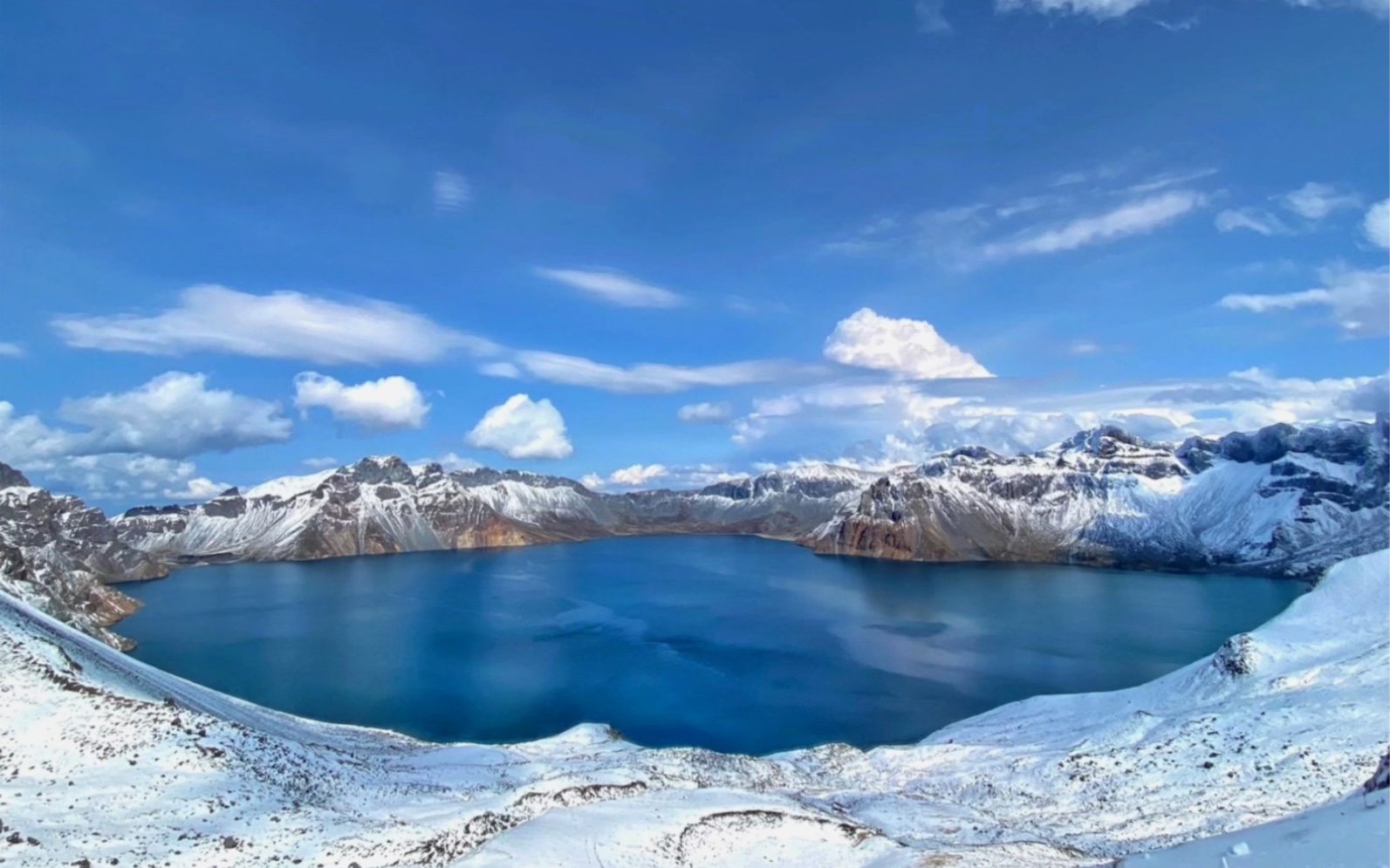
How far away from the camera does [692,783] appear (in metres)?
41.5

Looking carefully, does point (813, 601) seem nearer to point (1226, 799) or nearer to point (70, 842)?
point (1226, 799)

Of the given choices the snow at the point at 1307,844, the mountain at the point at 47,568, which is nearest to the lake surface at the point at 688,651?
the mountain at the point at 47,568

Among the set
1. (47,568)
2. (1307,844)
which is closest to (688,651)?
(1307,844)

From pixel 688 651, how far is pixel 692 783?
227ft

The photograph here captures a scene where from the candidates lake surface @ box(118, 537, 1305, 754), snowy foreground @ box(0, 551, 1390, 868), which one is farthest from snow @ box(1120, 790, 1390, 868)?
lake surface @ box(118, 537, 1305, 754)

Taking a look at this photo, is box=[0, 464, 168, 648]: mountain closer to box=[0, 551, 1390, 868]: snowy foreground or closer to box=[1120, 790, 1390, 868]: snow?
box=[0, 551, 1390, 868]: snowy foreground

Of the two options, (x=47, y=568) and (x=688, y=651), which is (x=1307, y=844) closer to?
(x=688, y=651)

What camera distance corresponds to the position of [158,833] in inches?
1006

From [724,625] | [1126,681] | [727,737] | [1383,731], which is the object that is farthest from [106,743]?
[724,625]

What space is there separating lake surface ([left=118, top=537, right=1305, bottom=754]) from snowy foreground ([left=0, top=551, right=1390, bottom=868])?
1912cm

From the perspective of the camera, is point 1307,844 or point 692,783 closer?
point 1307,844

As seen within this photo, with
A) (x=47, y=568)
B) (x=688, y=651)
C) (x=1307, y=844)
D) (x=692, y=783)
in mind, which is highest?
(x=1307, y=844)

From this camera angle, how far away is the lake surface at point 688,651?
74188 millimetres

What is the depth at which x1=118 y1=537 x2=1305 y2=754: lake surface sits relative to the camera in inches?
2921
